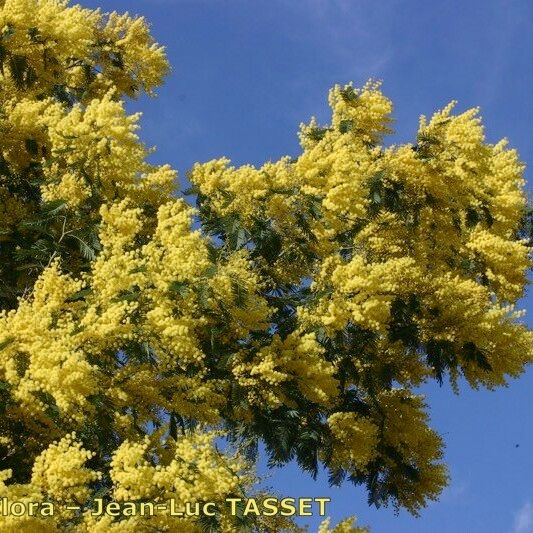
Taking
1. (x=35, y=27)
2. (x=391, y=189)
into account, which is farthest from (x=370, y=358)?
(x=35, y=27)

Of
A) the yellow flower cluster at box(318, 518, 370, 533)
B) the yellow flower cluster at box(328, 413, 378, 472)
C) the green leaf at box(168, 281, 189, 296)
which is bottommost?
the yellow flower cluster at box(318, 518, 370, 533)

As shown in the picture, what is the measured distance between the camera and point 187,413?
25.8ft

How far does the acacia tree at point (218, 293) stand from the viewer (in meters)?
7.08

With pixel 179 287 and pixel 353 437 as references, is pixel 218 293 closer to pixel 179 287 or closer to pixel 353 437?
pixel 179 287

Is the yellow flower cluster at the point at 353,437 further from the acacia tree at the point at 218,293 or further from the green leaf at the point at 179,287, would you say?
the green leaf at the point at 179,287

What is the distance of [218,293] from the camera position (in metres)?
7.83

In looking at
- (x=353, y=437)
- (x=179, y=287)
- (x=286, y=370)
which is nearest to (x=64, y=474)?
(x=179, y=287)

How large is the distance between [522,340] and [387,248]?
1946mm

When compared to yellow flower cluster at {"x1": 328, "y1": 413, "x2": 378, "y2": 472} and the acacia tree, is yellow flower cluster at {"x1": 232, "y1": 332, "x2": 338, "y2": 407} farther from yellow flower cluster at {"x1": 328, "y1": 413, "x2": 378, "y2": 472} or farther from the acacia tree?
yellow flower cluster at {"x1": 328, "y1": 413, "x2": 378, "y2": 472}

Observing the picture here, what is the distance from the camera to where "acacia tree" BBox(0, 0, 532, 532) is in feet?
23.2

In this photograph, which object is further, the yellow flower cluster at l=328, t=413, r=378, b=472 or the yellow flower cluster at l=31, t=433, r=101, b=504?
the yellow flower cluster at l=328, t=413, r=378, b=472

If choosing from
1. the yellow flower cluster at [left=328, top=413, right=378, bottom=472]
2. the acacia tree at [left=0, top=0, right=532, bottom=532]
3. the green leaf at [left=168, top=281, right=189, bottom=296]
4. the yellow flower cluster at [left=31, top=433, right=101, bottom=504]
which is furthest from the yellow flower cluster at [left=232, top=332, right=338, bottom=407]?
the yellow flower cluster at [left=31, top=433, right=101, bottom=504]

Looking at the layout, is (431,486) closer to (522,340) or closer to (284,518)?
(522,340)

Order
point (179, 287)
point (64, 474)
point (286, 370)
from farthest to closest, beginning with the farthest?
point (286, 370) < point (179, 287) < point (64, 474)
